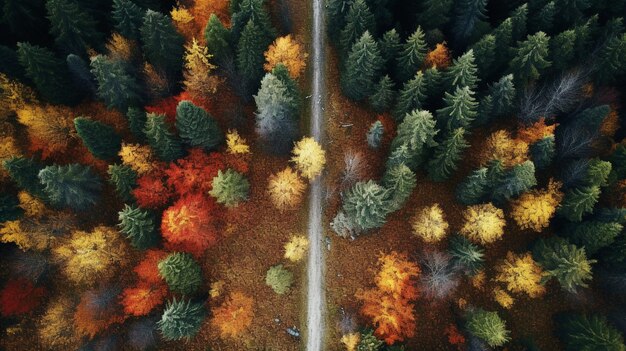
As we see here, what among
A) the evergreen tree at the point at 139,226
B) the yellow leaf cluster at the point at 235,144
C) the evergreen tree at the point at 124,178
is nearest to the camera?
the evergreen tree at the point at 139,226

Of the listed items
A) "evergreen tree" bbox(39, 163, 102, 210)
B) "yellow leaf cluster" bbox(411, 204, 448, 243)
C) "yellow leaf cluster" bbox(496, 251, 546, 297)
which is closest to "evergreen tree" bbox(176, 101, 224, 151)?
"evergreen tree" bbox(39, 163, 102, 210)

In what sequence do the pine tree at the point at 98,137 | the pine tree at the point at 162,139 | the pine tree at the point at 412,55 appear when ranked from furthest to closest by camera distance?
the pine tree at the point at 412,55 → the pine tree at the point at 98,137 → the pine tree at the point at 162,139

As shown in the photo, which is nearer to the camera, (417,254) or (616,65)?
(616,65)

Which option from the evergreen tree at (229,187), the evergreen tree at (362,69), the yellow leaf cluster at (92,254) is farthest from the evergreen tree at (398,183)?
the yellow leaf cluster at (92,254)

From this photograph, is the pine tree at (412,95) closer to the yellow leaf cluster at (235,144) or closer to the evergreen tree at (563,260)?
the yellow leaf cluster at (235,144)

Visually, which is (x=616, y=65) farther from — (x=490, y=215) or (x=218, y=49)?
(x=218, y=49)

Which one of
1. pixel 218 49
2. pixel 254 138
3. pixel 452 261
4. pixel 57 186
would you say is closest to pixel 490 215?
pixel 452 261

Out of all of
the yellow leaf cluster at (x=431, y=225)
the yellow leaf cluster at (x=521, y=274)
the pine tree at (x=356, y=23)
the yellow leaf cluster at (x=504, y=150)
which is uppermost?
the pine tree at (x=356, y=23)

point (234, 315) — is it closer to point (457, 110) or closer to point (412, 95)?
point (412, 95)
